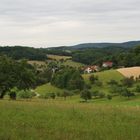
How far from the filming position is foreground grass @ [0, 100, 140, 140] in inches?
437

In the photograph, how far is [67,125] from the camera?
13.2 metres

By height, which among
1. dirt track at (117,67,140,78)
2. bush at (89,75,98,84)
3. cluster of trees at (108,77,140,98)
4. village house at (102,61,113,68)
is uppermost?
village house at (102,61,113,68)

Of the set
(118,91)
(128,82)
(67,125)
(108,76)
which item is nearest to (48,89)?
(108,76)

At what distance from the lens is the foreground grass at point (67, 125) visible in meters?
11.1

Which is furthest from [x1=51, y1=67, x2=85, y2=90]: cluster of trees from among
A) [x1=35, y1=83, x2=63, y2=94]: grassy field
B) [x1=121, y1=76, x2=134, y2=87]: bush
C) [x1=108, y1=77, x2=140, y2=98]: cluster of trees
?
[x1=121, y1=76, x2=134, y2=87]: bush

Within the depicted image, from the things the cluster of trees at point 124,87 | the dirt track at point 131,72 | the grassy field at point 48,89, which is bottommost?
the grassy field at point 48,89

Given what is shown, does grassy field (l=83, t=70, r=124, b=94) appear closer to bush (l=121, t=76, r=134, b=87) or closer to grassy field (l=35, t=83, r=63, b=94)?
bush (l=121, t=76, r=134, b=87)

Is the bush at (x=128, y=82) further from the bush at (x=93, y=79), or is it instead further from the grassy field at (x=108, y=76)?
the bush at (x=93, y=79)

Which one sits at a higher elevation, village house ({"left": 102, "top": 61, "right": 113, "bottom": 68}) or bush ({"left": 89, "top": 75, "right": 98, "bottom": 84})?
village house ({"left": 102, "top": 61, "right": 113, "bottom": 68})

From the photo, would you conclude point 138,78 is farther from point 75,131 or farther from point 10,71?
point 75,131

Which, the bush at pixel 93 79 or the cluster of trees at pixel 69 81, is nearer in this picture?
the cluster of trees at pixel 69 81

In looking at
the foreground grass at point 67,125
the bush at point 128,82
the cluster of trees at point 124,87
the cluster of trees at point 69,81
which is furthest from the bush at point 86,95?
the foreground grass at point 67,125

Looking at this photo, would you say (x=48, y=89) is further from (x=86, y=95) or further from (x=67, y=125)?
(x=67, y=125)

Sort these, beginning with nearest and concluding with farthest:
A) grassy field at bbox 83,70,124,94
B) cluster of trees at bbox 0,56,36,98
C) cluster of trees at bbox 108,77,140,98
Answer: cluster of trees at bbox 0,56,36,98, cluster of trees at bbox 108,77,140,98, grassy field at bbox 83,70,124,94
